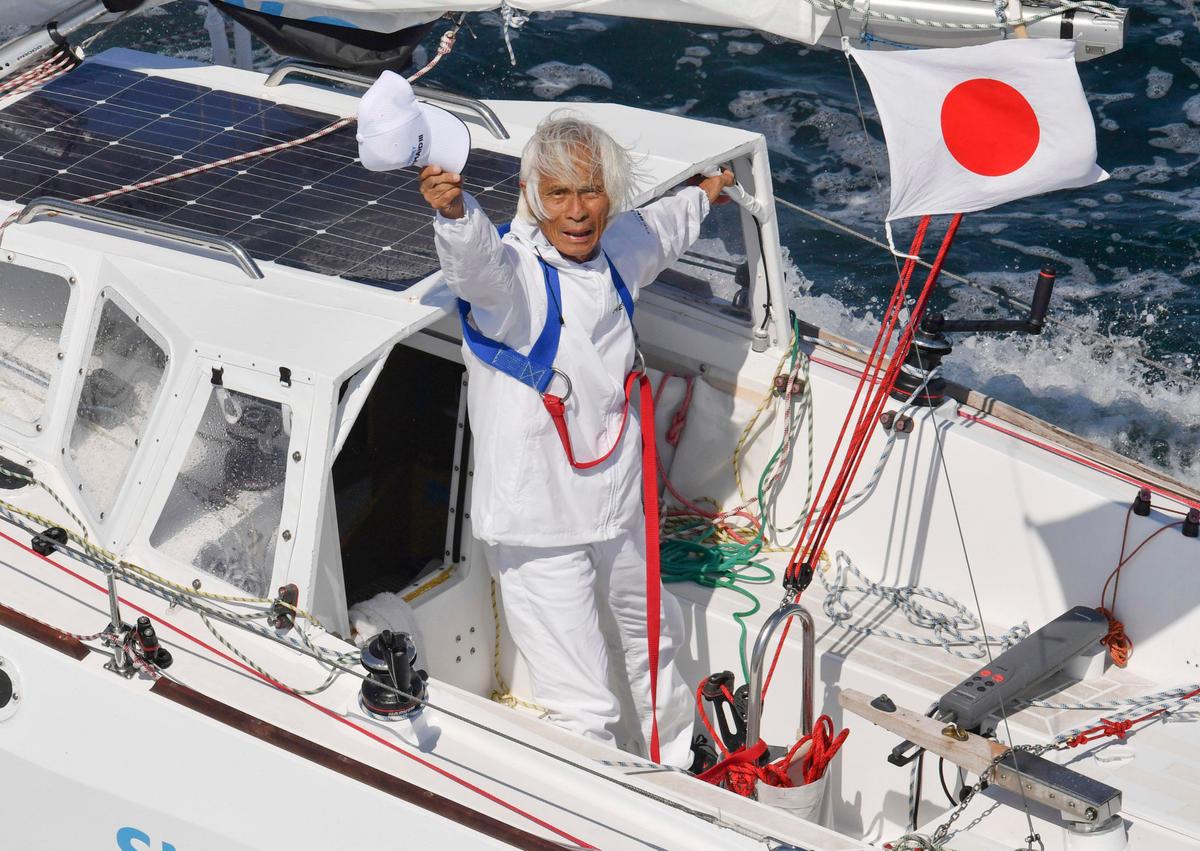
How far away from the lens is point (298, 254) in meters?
3.67

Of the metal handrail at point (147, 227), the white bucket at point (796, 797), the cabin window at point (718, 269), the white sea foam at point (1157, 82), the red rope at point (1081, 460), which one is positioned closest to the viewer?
the white bucket at point (796, 797)

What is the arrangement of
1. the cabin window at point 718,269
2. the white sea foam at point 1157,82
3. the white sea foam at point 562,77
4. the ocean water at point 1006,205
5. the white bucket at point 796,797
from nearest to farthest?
the white bucket at point 796,797 → the cabin window at point 718,269 → the ocean water at point 1006,205 → the white sea foam at point 1157,82 → the white sea foam at point 562,77

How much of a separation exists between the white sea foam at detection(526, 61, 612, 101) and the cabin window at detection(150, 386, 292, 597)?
6.34 meters

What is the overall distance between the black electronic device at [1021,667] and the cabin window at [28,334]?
232 centimetres

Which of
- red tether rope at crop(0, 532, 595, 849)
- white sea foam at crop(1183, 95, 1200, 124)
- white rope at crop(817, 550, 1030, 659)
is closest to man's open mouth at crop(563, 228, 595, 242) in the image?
red tether rope at crop(0, 532, 595, 849)

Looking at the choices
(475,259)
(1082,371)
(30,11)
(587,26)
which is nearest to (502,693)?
(475,259)

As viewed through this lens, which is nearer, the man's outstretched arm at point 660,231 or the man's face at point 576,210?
the man's face at point 576,210

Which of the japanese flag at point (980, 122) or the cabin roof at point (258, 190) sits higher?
the japanese flag at point (980, 122)

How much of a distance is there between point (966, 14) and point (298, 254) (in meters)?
1.73

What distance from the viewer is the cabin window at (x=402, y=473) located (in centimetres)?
388

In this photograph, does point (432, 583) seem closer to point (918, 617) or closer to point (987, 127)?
point (918, 617)

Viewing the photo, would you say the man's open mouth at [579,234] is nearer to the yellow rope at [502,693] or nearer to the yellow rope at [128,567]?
the yellow rope at [128,567]

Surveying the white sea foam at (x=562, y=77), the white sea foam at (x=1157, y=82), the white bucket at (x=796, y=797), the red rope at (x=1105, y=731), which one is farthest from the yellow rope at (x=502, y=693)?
the white sea foam at (x=1157, y=82)

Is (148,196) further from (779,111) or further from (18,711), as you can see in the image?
(779,111)
